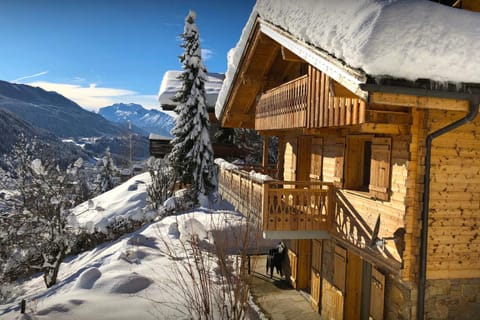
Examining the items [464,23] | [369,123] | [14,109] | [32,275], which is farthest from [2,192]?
[14,109]

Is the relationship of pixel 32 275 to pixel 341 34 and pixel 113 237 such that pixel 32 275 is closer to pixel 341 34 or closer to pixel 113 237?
pixel 113 237

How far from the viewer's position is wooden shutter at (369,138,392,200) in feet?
22.8

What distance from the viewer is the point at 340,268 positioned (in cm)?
954

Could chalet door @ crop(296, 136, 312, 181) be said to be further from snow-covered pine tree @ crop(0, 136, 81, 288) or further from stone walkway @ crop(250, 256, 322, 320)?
snow-covered pine tree @ crop(0, 136, 81, 288)

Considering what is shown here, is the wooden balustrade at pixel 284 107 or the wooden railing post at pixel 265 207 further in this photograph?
the wooden balustrade at pixel 284 107

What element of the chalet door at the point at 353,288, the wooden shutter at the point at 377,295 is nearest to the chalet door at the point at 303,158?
the chalet door at the point at 353,288

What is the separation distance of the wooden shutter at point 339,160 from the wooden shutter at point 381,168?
1.57 meters

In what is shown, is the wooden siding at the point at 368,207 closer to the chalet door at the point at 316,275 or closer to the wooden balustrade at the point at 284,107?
the wooden balustrade at the point at 284,107

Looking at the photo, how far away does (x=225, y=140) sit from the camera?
92.8 feet

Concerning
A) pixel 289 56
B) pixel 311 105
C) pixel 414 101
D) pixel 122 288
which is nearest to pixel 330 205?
pixel 311 105

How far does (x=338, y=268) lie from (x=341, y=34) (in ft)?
20.5

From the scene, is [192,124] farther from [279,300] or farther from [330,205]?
[330,205]

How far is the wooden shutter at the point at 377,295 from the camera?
25.0ft

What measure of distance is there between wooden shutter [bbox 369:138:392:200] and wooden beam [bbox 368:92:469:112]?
147 centimetres
